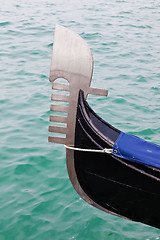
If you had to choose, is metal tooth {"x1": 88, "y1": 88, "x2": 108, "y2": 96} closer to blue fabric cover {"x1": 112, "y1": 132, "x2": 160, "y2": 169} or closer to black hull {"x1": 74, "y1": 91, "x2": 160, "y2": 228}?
black hull {"x1": 74, "y1": 91, "x2": 160, "y2": 228}

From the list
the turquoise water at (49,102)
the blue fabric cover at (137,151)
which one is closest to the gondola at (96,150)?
the blue fabric cover at (137,151)

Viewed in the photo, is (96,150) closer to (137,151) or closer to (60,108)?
(137,151)

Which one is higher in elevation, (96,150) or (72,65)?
(72,65)

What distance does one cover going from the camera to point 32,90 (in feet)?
22.4

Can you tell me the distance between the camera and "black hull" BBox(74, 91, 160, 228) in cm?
294

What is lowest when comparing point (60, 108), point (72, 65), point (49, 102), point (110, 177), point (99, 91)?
point (49, 102)

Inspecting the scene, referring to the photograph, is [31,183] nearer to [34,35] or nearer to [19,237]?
[19,237]

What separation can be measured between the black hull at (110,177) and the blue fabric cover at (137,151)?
0.06m

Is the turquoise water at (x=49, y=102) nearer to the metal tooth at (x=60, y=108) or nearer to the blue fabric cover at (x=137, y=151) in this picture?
the blue fabric cover at (x=137, y=151)

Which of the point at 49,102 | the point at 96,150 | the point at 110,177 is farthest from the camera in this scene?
the point at 49,102

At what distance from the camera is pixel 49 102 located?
253 inches

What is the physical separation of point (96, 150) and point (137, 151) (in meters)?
0.33

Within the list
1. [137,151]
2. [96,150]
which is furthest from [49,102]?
[137,151]

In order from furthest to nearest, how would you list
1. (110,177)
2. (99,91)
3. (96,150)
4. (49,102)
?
(49,102) → (110,177) → (96,150) → (99,91)
